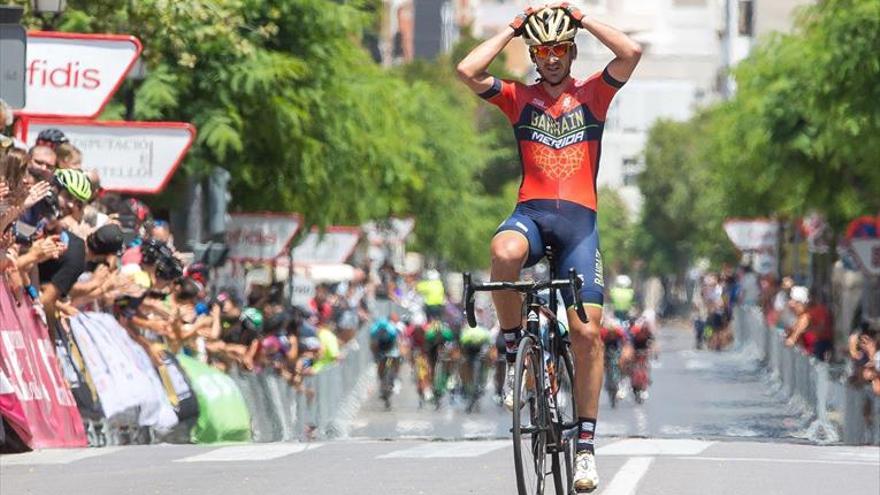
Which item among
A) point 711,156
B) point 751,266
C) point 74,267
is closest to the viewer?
point 74,267

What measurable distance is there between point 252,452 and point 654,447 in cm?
246

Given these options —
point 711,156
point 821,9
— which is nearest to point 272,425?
→ point 821,9

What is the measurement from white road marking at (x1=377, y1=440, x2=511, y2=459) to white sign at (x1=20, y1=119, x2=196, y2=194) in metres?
6.64

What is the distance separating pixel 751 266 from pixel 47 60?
5822 centimetres

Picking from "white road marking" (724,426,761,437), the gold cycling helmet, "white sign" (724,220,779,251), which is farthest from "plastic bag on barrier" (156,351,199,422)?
"white sign" (724,220,779,251)

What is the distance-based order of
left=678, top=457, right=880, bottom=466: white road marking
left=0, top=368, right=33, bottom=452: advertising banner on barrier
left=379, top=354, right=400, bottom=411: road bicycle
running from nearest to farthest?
left=678, top=457, right=880, bottom=466: white road marking < left=0, top=368, right=33, bottom=452: advertising banner on barrier < left=379, top=354, right=400, bottom=411: road bicycle

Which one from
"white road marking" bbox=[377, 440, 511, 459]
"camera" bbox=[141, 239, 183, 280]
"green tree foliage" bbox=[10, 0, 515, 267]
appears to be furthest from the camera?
"green tree foliage" bbox=[10, 0, 515, 267]

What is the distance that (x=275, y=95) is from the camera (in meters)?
32.1

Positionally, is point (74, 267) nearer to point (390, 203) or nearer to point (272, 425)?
point (272, 425)

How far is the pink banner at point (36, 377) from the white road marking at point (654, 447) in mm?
3403

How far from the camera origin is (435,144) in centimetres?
6994

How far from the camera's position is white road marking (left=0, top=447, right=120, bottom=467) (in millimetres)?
14539

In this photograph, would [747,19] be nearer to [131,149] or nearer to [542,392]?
[131,149]

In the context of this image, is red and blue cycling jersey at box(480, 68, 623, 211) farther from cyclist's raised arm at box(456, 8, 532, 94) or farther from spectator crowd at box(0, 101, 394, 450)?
spectator crowd at box(0, 101, 394, 450)
